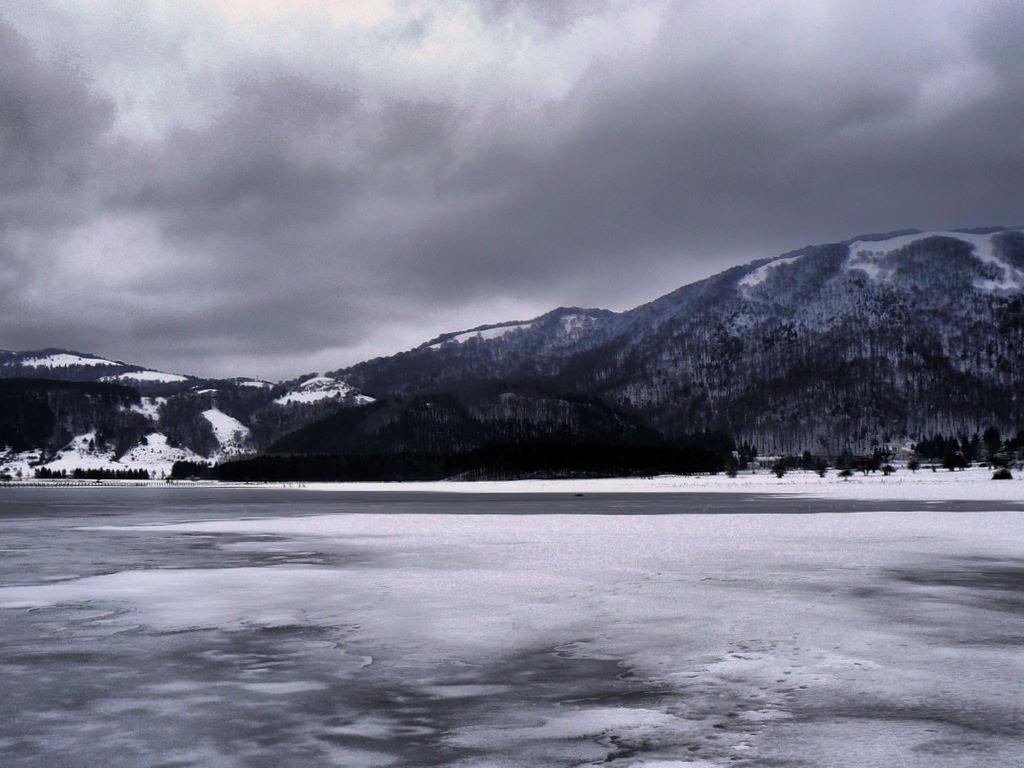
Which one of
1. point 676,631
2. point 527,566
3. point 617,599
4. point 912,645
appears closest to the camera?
point 912,645

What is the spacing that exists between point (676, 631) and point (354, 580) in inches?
437

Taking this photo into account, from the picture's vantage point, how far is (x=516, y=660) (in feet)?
47.7

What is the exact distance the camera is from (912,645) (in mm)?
15344

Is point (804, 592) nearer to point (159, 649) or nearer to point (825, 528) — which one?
point (159, 649)

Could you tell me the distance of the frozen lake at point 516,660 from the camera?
9.98 metres

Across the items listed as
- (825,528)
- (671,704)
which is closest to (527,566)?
A: (671,704)

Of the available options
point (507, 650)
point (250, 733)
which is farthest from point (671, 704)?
point (250, 733)

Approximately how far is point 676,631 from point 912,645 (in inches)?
168

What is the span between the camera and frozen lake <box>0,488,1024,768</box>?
32.7ft

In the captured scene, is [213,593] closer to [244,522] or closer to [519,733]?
[519,733]

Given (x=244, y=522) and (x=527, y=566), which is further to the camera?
(x=244, y=522)

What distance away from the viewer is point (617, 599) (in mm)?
21047

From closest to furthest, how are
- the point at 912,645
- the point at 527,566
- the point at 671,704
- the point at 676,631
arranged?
the point at 671,704 → the point at 912,645 → the point at 676,631 → the point at 527,566

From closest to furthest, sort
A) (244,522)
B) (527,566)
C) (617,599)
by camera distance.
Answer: (617,599) → (527,566) → (244,522)
